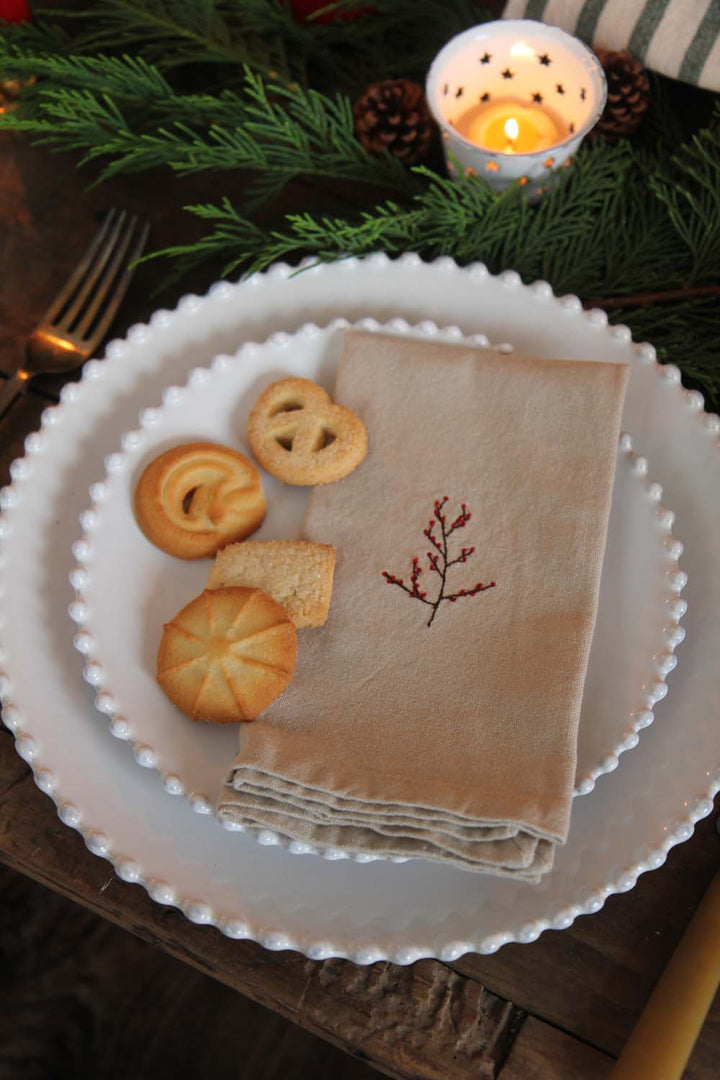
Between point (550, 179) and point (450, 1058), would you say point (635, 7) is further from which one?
point (450, 1058)

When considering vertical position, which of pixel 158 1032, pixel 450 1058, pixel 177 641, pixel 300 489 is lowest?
pixel 158 1032

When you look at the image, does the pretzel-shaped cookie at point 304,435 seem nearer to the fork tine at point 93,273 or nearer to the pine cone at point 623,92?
the fork tine at point 93,273

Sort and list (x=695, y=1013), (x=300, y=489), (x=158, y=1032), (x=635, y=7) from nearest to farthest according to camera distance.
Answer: (x=695, y=1013)
(x=300, y=489)
(x=635, y=7)
(x=158, y=1032)

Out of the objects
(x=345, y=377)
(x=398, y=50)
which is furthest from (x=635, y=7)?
(x=345, y=377)

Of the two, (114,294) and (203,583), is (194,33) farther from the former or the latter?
(203,583)

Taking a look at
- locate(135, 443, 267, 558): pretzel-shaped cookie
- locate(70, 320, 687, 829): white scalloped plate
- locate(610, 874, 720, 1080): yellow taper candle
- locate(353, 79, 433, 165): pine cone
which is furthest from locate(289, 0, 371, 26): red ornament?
locate(610, 874, 720, 1080): yellow taper candle

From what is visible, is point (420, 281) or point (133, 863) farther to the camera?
point (420, 281)
